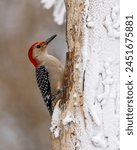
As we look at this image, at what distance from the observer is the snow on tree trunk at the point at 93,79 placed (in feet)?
15.2

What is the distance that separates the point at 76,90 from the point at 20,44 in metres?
4.45

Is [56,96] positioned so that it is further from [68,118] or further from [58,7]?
[68,118]

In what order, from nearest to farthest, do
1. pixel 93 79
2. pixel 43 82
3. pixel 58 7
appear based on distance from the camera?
1. pixel 93 79
2. pixel 58 7
3. pixel 43 82

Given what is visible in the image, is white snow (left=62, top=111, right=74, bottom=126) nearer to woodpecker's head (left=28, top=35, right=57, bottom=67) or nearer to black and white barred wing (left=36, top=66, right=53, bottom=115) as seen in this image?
black and white barred wing (left=36, top=66, right=53, bottom=115)

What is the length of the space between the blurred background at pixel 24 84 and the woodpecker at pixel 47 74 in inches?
99.3

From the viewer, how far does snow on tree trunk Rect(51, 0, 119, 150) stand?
4.63 metres

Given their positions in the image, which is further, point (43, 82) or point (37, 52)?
point (37, 52)

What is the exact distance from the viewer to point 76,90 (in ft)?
15.9

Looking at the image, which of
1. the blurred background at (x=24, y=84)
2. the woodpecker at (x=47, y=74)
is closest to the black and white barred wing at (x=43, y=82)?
the woodpecker at (x=47, y=74)

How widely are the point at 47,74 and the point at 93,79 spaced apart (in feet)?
5.10

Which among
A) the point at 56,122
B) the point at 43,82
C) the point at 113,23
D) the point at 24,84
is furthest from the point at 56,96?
the point at 24,84

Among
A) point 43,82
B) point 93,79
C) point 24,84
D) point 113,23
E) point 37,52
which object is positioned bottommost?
point 24,84

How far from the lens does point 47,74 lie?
20.4ft

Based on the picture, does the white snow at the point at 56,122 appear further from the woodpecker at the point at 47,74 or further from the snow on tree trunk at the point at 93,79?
the woodpecker at the point at 47,74
